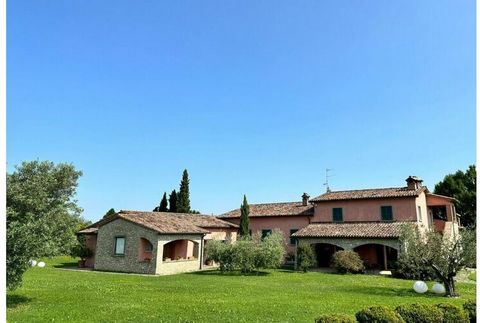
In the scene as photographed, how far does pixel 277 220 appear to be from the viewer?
3378cm

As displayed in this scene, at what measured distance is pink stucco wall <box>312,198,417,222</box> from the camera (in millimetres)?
27281

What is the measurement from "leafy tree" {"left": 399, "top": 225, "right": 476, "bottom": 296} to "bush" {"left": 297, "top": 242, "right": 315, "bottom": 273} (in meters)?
10.2

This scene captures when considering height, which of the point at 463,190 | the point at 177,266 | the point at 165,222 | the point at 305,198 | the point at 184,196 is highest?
the point at 463,190

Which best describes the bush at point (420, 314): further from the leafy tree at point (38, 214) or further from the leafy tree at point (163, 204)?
the leafy tree at point (163, 204)

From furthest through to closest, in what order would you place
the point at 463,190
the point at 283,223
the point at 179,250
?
the point at 463,190 < the point at 283,223 < the point at 179,250

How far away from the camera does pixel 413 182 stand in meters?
28.2

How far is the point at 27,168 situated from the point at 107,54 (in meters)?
4.72

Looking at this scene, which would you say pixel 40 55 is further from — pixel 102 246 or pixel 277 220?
pixel 277 220

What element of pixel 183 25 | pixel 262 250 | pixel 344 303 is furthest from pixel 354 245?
pixel 183 25

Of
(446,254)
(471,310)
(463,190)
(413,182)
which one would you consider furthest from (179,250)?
(463,190)

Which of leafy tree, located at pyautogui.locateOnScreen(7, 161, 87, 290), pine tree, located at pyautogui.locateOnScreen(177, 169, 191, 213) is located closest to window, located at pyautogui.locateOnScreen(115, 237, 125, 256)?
leafy tree, located at pyautogui.locateOnScreen(7, 161, 87, 290)

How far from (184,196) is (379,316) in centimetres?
3638

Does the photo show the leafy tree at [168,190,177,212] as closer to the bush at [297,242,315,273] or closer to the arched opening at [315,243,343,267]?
the arched opening at [315,243,343,267]

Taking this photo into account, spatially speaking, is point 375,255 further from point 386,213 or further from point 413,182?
point 413,182
